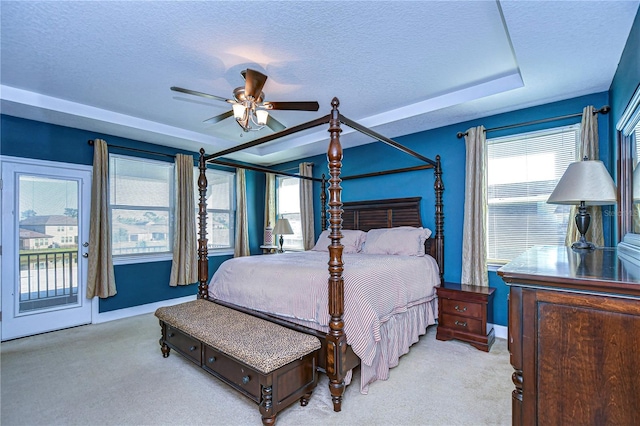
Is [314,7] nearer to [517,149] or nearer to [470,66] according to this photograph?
[470,66]

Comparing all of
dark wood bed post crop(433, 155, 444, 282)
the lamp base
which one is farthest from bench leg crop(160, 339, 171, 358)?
Answer: the lamp base

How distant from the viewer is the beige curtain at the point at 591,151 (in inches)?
108

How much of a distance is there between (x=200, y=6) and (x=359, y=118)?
96.9 inches

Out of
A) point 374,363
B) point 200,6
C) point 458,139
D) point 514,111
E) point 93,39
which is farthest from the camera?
point 458,139

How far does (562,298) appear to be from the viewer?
107 cm

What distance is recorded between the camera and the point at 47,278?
3.73 metres

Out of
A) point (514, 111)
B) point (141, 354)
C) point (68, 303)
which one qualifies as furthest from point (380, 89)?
point (68, 303)

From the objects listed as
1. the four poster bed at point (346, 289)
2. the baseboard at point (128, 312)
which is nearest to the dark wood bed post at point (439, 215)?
the four poster bed at point (346, 289)

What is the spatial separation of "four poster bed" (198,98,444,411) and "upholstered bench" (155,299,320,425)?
0.57 ft

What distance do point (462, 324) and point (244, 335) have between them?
233cm

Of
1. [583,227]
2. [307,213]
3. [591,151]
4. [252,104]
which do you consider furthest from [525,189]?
[307,213]

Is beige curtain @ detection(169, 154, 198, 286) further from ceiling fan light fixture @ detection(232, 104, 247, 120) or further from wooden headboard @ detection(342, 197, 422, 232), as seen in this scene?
ceiling fan light fixture @ detection(232, 104, 247, 120)

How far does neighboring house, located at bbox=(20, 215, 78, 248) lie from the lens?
143 inches

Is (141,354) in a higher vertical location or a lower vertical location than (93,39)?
lower
